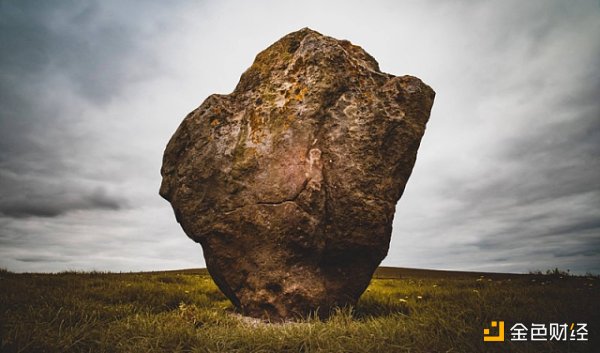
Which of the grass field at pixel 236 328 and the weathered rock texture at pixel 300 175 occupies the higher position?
the weathered rock texture at pixel 300 175

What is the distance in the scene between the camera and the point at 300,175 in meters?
5.96

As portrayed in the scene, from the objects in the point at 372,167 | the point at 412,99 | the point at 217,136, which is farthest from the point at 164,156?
the point at 412,99

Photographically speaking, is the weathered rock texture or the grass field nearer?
the grass field

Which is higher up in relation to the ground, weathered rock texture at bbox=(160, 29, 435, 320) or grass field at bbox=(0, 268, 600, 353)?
weathered rock texture at bbox=(160, 29, 435, 320)

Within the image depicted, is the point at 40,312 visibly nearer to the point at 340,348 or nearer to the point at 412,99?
the point at 340,348

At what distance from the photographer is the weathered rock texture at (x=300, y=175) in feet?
19.6

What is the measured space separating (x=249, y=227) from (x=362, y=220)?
1.98 m

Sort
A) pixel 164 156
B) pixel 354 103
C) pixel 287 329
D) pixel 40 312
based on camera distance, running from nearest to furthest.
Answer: pixel 287 329 → pixel 40 312 → pixel 354 103 → pixel 164 156

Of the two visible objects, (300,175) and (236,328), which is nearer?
(236,328)

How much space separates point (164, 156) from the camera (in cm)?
725

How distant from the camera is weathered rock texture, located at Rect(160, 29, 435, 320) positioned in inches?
235

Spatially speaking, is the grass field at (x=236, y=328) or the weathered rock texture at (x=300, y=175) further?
the weathered rock texture at (x=300, y=175)

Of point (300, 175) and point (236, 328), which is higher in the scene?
point (300, 175)

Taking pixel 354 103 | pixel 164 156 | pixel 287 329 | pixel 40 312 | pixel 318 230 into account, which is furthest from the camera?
pixel 164 156
